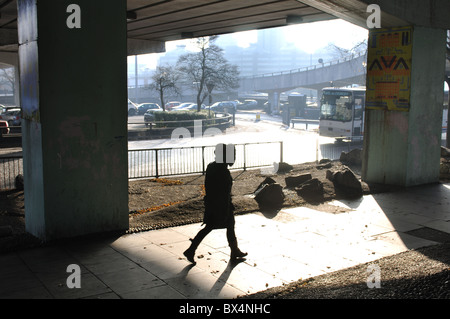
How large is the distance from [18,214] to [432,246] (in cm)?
875

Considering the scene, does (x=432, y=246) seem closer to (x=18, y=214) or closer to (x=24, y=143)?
(x=24, y=143)

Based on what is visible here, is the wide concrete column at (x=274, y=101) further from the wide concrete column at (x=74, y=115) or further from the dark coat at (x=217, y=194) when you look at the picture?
the dark coat at (x=217, y=194)

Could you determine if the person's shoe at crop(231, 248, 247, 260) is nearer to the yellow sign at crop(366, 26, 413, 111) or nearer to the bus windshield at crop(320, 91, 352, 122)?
the yellow sign at crop(366, 26, 413, 111)

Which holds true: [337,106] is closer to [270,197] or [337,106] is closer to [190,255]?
[270,197]

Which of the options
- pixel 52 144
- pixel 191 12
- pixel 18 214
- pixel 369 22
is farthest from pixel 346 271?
pixel 191 12

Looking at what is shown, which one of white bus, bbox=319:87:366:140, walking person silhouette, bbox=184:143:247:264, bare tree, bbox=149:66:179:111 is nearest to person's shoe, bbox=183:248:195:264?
walking person silhouette, bbox=184:143:247:264

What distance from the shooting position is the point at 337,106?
104ft

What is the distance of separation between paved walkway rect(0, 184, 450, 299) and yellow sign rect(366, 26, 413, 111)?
3959 millimetres

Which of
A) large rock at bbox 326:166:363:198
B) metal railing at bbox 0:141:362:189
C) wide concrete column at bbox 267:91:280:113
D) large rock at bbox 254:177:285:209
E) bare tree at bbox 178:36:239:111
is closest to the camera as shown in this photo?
large rock at bbox 254:177:285:209

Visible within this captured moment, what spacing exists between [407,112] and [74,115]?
9.27 m

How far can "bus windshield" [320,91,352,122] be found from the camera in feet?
102

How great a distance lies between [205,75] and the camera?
159ft

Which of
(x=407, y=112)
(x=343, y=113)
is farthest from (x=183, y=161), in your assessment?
(x=343, y=113)
